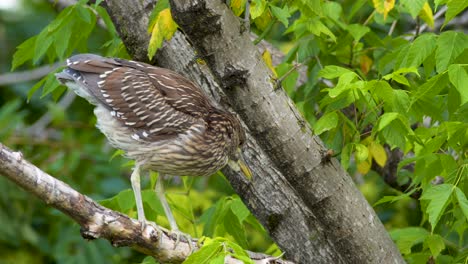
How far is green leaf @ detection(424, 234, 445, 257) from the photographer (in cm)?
491

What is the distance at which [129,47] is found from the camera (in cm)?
544

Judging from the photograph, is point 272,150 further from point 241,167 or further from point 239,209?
point 239,209

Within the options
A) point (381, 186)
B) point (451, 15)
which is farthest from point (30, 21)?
point (451, 15)

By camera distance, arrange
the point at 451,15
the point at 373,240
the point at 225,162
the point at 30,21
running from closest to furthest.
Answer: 1. the point at 451,15
2. the point at 373,240
3. the point at 225,162
4. the point at 30,21

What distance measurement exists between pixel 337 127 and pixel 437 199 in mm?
1001

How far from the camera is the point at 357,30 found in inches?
221

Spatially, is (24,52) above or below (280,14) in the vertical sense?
above

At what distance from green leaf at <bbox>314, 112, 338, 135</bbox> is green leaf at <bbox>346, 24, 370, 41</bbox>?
0.91m

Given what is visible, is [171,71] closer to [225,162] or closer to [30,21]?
[225,162]

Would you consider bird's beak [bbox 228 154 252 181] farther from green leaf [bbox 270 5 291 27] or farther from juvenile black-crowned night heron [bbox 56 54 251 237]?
green leaf [bbox 270 5 291 27]

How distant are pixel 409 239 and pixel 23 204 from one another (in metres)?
4.43

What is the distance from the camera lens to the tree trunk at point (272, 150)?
4.47 m

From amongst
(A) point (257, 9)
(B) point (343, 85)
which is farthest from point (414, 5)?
(A) point (257, 9)

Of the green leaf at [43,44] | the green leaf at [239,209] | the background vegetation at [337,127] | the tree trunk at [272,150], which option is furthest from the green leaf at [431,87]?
the green leaf at [43,44]
